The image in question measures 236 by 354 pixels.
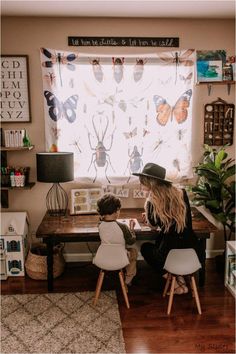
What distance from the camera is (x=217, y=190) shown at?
3145 millimetres

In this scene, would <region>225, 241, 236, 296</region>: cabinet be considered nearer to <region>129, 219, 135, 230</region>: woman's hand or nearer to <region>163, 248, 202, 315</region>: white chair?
<region>163, 248, 202, 315</region>: white chair

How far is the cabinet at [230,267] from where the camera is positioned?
2.89m

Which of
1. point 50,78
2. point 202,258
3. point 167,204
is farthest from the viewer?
point 50,78

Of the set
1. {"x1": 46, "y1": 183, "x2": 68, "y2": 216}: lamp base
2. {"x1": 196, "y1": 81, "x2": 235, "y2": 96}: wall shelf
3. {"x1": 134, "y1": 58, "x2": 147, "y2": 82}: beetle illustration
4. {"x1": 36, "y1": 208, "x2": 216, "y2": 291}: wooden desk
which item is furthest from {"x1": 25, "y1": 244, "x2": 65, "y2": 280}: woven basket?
{"x1": 196, "y1": 81, "x2": 235, "y2": 96}: wall shelf

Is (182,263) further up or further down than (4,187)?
further down

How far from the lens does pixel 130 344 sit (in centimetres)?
226

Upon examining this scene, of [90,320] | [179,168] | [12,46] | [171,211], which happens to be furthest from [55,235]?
[12,46]

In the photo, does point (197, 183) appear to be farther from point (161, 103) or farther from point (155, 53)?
point (155, 53)

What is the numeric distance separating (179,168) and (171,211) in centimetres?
95

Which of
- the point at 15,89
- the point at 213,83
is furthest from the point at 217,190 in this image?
the point at 15,89

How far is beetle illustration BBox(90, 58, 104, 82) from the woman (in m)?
1.05

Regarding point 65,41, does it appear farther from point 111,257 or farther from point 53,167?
point 111,257

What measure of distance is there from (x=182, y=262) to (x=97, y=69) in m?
1.88

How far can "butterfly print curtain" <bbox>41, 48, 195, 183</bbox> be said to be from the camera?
126 inches
